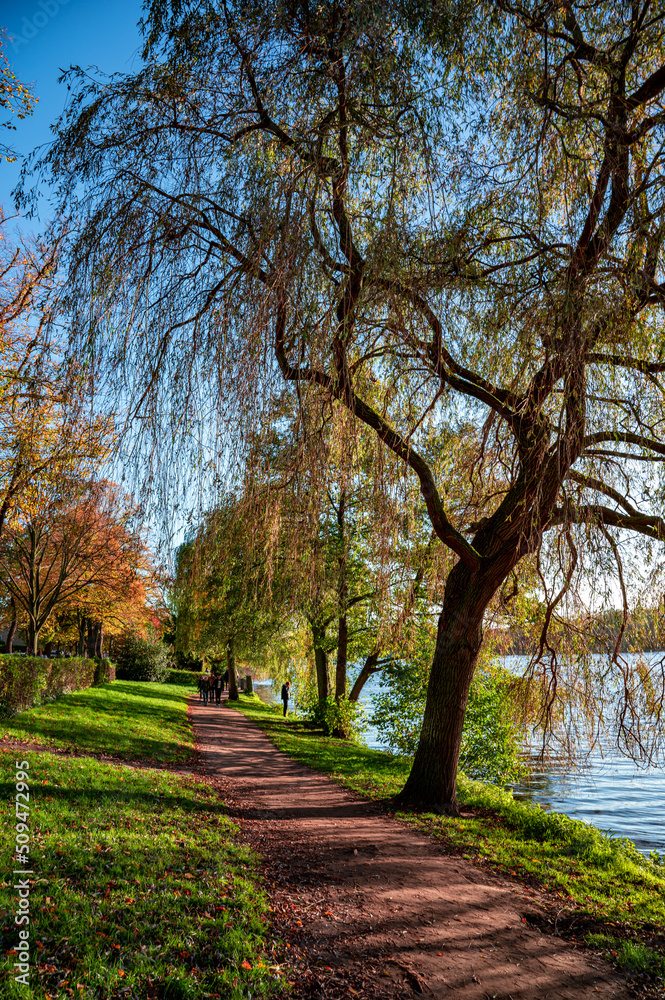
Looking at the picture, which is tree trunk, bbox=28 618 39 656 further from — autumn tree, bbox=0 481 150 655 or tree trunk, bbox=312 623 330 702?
tree trunk, bbox=312 623 330 702

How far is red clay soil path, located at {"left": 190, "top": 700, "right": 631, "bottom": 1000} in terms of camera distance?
392 cm

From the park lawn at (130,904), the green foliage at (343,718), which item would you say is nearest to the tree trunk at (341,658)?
the green foliage at (343,718)

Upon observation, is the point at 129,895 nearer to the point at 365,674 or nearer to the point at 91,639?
the point at 365,674

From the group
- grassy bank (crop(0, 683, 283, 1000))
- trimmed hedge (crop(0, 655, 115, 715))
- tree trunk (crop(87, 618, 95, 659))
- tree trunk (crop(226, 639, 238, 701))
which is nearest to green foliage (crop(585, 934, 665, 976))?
grassy bank (crop(0, 683, 283, 1000))

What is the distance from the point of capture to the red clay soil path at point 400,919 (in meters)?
3.92

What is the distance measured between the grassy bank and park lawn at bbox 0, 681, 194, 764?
7.27 ft

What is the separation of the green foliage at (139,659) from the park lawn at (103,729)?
789 inches

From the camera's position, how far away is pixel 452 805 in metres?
8.41

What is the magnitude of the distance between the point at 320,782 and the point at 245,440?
29.9 feet

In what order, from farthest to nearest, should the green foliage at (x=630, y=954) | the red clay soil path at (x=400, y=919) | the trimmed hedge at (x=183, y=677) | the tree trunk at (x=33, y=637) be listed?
the trimmed hedge at (x=183, y=677), the tree trunk at (x=33, y=637), the green foliage at (x=630, y=954), the red clay soil path at (x=400, y=919)

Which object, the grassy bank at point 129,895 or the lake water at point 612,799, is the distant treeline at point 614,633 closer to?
the grassy bank at point 129,895

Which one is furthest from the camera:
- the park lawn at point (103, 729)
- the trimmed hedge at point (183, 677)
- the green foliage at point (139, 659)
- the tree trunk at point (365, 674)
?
the trimmed hedge at point (183, 677)

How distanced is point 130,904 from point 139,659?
35.4 metres

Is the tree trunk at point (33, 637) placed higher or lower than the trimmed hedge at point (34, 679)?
higher
